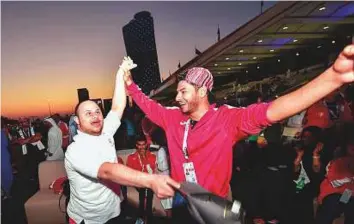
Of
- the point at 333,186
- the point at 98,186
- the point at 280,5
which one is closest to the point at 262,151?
the point at 333,186

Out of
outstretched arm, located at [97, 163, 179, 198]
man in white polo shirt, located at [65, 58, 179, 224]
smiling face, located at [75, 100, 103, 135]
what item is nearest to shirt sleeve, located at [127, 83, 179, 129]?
man in white polo shirt, located at [65, 58, 179, 224]

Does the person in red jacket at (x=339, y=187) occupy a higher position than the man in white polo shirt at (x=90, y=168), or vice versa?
the man in white polo shirt at (x=90, y=168)

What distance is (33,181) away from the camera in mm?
8711

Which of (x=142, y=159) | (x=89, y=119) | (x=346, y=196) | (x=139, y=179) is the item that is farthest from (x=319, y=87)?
(x=142, y=159)

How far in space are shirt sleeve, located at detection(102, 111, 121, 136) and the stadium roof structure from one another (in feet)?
21.4

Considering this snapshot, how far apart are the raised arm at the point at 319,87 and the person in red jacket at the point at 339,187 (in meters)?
2.54

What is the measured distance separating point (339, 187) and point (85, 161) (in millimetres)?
3354

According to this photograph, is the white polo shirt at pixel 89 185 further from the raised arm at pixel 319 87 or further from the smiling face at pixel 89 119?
the raised arm at pixel 319 87

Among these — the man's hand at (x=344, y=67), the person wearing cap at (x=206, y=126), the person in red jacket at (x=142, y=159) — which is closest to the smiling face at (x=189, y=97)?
the person wearing cap at (x=206, y=126)

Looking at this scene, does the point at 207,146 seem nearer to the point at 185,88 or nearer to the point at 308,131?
the point at 185,88

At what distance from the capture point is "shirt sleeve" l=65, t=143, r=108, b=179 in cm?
203

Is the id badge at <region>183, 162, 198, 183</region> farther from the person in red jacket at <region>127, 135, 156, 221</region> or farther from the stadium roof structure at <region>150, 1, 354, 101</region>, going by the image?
the stadium roof structure at <region>150, 1, 354, 101</region>

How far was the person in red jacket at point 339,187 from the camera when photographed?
379 centimetres

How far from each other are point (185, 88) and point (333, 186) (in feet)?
8.93
